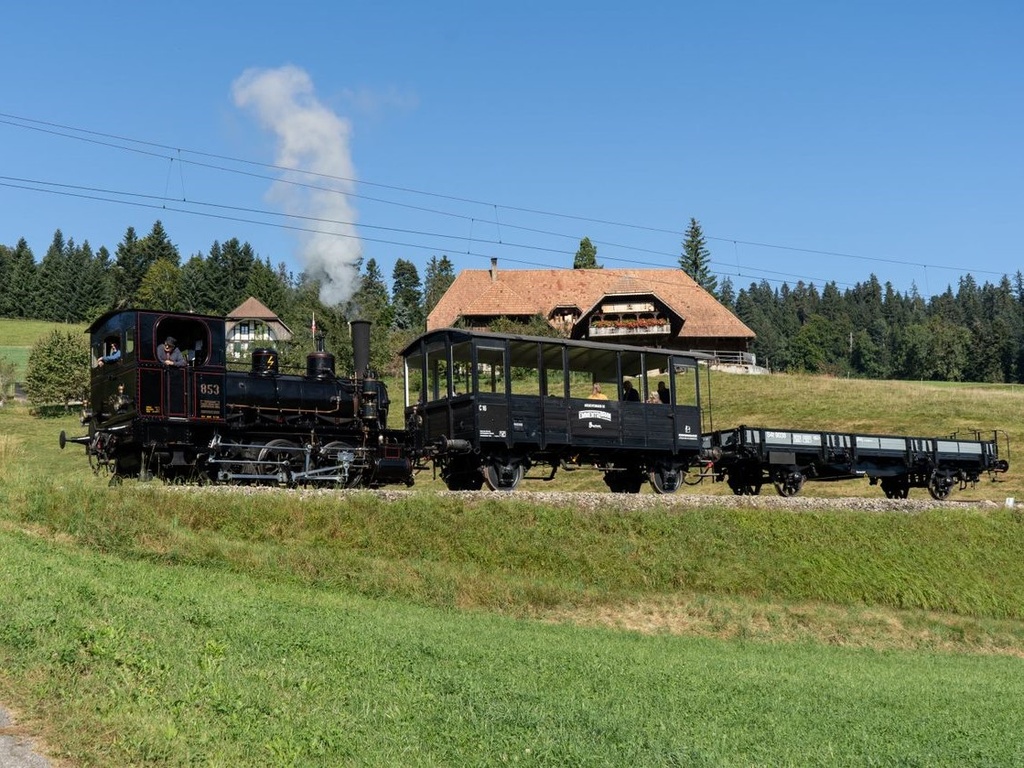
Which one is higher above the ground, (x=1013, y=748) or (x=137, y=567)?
(x=137, y=567)

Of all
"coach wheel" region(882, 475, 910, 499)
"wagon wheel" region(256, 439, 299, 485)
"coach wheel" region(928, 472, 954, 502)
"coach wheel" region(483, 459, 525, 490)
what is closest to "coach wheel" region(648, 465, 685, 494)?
"coach wheel" region(483, 459, 525, 490)

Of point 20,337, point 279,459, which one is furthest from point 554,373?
point 20,337

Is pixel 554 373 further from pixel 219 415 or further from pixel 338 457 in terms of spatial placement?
pixel 219 415

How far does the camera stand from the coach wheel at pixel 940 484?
28.6 metres

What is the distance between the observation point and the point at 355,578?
53.2 ft

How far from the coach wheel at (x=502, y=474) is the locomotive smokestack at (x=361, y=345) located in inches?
180

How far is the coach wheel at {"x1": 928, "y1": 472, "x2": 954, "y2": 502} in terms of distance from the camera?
28586 millimetres

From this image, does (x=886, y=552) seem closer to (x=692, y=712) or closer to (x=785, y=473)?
(x=785, y=473)

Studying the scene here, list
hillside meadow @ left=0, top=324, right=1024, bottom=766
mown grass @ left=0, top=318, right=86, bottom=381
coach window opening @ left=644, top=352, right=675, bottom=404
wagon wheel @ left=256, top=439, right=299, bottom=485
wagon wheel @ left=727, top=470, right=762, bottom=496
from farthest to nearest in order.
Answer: mown grass @ left=0, top=318, right=86, bottom=381
wagon wheel @ left=727, top=470, right=762, bottom=496
coach window opening @ left=644, top=352, right=675, bottom=404
wagon wheel @ left=256, top=439, right=299, bottom=485
hillside meadow @ left=0, top=324, right=1024, bottom=766

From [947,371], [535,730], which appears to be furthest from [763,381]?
[947,371]

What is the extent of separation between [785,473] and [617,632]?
1238 cm

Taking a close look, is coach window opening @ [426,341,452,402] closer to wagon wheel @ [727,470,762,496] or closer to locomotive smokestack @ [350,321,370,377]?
locomotive smokestack @ [350,321,370,377]

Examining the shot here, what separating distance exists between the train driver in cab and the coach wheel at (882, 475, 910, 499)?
19.9m

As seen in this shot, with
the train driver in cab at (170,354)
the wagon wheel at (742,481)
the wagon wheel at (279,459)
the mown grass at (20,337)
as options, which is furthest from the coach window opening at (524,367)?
the mown grass at (20,337)
